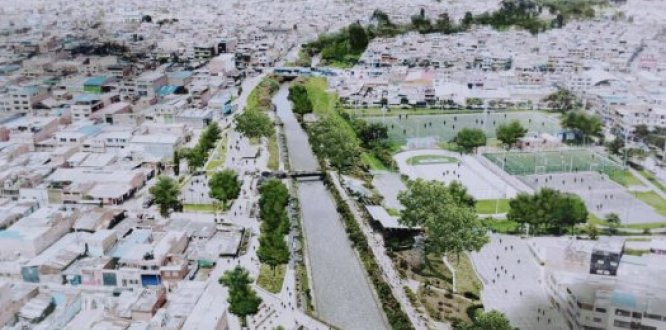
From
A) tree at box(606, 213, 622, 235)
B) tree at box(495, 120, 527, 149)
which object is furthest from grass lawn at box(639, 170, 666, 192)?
tree at box(495, 120, 527, 149)

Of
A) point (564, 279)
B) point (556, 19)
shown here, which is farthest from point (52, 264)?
point (556, 19)

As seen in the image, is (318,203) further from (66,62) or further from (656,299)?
(66,62)

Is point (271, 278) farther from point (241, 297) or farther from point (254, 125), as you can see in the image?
point (254, 125)

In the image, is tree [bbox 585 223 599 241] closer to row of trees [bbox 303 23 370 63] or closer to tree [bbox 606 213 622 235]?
tree [bbox 606 213 622 235]

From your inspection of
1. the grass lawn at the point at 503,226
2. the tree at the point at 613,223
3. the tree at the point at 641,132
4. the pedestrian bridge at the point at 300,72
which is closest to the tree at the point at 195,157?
the grass lawn at the point at 503,226

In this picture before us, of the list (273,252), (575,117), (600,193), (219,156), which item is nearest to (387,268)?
(273,252)
